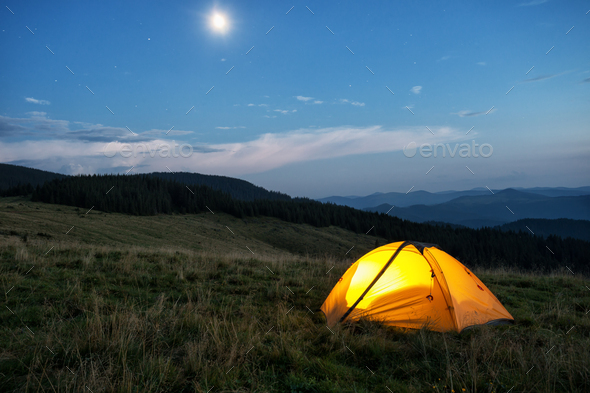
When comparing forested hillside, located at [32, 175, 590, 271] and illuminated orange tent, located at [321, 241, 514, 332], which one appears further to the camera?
forested hillside, located at [32, 175, 590, 271]

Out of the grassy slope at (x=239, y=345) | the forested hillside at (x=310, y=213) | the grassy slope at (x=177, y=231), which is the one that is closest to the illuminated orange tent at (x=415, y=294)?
the grassy slope at (x=239, y=345)

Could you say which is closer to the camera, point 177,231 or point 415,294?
point 415,294

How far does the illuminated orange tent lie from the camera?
18.7 ft

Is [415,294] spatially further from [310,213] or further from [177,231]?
[310,213]

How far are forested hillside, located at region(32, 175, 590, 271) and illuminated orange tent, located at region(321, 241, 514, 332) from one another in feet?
215

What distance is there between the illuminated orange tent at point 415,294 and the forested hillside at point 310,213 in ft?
215

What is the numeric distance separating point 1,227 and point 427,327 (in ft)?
91.1

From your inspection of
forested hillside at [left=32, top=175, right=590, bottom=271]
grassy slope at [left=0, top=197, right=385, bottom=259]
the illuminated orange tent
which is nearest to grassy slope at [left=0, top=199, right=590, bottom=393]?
the illuminated orange tent

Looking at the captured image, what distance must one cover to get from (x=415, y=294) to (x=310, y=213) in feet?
279

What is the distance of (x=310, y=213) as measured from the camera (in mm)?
90938

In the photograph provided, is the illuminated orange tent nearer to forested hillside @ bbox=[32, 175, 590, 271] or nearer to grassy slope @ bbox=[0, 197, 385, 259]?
grassy slope @ bbox=[0, 197, 385, 259]

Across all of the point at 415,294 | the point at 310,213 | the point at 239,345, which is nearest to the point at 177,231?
the point at 415,294

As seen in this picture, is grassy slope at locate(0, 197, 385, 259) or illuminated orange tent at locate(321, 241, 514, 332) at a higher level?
illuminated orange tent at locate(321, 241, 514, 332)

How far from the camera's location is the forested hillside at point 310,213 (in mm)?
69438
